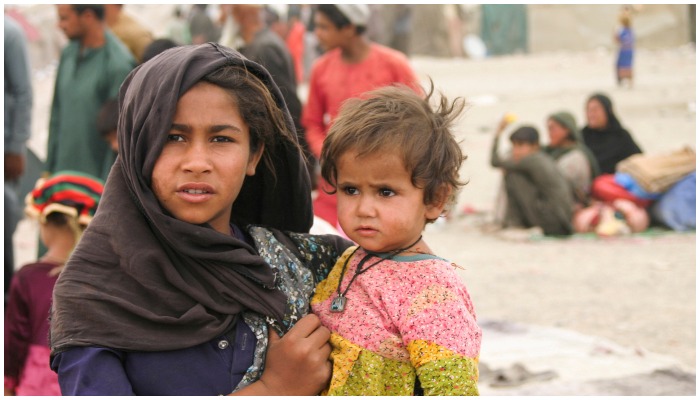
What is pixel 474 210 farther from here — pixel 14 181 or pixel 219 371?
pixel 219 371

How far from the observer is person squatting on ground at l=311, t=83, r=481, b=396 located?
210 cm

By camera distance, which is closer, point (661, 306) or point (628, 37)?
point (661, 306)

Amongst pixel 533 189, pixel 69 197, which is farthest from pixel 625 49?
pixel 69 197

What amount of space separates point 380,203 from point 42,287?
6.21ft

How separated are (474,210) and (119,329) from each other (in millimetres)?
9248

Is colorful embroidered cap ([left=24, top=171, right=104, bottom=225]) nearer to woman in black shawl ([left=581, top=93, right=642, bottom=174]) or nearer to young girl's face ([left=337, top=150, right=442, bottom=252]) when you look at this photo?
young girl's face ([left=337, top=150, right=442, bottom=252])

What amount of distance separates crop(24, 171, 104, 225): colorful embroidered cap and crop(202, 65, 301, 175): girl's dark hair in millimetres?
1866

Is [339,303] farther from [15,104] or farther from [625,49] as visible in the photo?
[625,49]

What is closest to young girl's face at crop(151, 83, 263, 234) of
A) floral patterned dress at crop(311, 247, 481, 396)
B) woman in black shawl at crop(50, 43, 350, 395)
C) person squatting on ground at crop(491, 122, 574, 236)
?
woman in black shawl at crop(50, 43, 350, 395)

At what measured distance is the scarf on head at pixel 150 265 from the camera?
206 centimetres

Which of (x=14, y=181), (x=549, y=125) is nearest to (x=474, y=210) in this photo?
(x=549, y=125)

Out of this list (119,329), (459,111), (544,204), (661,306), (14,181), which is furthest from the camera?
(544,204)

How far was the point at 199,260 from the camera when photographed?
214 cm

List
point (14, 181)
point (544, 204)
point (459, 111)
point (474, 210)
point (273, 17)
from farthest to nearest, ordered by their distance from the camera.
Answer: point (273, 17) < point (474, 210) < point (544, 204) < point (14, 181) < point (459, 111)
